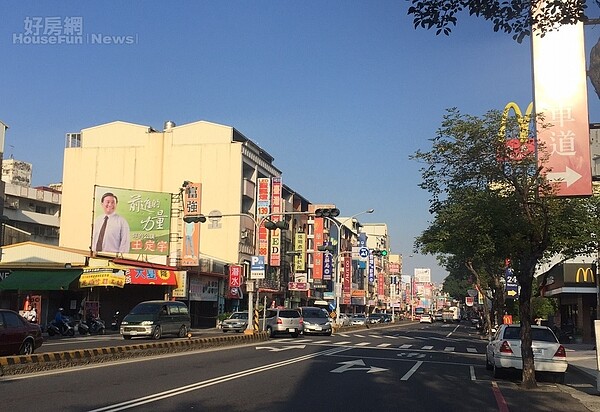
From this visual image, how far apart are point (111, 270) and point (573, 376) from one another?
26918 millimetres

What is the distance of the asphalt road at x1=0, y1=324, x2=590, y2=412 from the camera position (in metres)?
11.8

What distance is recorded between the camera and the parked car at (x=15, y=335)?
59.4ft

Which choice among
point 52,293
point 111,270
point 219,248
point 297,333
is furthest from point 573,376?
point 219,248

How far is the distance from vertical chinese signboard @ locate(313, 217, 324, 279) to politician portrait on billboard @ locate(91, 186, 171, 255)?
33.0 meters

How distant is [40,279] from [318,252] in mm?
46428

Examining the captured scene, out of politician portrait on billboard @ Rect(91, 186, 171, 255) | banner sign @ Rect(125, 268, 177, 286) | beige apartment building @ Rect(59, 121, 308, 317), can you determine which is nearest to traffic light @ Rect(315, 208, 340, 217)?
banner sign @ Rect(125, 268, 177, 286)

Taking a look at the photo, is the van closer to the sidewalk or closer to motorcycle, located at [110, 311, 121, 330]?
motorcycle, located at [110, 311, 121, 330]

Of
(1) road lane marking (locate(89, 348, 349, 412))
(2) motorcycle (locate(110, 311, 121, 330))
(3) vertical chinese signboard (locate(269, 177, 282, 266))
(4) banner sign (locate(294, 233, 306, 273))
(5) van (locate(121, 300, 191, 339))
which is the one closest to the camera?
(1) road lane marking (locate(89, 348, 349, 412))

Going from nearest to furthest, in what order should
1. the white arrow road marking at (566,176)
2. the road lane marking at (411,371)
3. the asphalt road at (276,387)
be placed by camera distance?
the asphalt road at (276,387)
the white arrow road marking at (566,176)
the road lane marking at (411,371)

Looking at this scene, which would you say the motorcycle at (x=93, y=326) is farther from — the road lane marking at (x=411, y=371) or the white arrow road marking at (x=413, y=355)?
the road lane marking at (x=411, y=371)

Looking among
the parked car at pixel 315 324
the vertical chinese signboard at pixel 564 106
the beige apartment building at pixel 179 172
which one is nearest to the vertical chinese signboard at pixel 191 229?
the beige apartment building at pixel 179 172

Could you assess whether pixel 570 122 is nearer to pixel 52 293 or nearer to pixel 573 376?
pixel 573 376

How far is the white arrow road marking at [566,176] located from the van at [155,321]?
64.6ft

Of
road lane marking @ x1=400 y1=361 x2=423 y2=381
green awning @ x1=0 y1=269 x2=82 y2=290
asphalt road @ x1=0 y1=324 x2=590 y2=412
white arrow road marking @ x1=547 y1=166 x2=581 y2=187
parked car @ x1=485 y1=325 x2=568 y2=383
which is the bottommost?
road lane marking @ x1=400 y1=361 x2=423 y2=381
